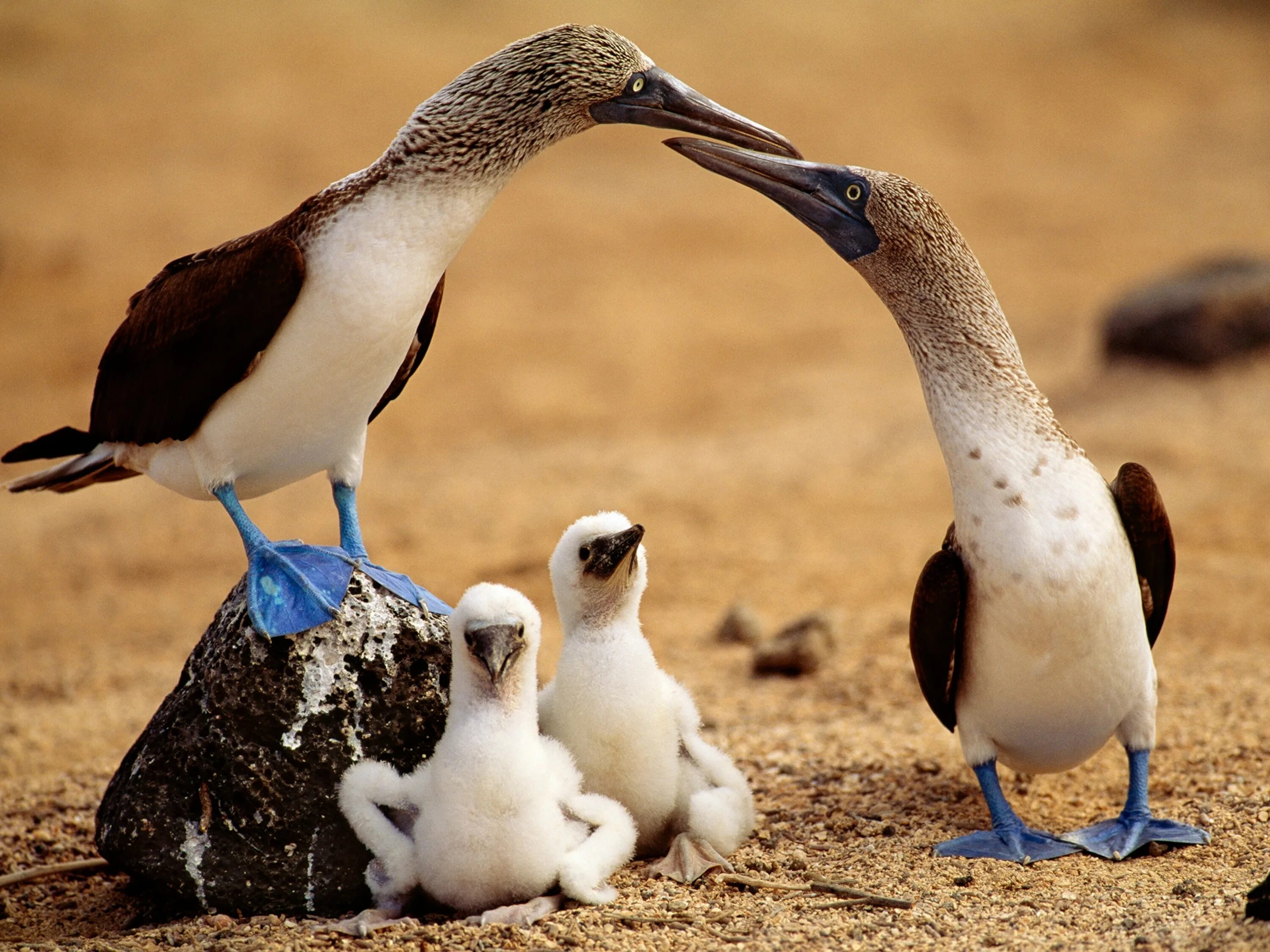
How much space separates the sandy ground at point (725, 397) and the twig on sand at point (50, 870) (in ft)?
0.24

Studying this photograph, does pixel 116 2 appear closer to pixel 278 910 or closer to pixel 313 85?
pixel 313 85

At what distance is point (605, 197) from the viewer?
2303 cm

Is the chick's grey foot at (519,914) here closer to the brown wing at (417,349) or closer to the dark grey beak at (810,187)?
the brown wing at (417,349)

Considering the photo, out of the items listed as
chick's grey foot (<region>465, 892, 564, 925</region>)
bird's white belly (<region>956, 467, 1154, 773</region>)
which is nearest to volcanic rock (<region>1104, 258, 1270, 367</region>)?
bird's white belly (<region>956, 467, 1154, 773</region>)

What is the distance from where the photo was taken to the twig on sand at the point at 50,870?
17.1ft

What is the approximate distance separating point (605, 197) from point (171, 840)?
1945cm

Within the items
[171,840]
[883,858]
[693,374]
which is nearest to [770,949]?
[883,858]

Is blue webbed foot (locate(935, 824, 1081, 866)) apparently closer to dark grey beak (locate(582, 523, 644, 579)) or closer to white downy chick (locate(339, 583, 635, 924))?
white downy chick (locate(339, 583, 635, 924))

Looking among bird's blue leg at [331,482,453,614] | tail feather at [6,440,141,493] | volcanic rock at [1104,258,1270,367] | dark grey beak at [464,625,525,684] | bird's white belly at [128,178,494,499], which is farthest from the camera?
volcanic rock at [1104,258,1270,367]

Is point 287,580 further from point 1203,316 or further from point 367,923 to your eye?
point 1203,316

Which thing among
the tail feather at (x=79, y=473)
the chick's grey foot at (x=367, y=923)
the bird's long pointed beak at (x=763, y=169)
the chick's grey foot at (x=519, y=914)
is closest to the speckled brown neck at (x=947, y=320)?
the bird's long pointed beak at (x=763, y=169)

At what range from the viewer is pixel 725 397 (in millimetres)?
15961

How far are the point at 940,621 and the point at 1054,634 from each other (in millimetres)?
386

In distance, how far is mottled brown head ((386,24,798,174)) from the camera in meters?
4.62
